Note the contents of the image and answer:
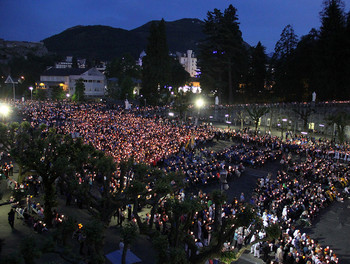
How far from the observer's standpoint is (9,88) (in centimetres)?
7194

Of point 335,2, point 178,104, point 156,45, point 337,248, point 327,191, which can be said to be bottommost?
point 337,248

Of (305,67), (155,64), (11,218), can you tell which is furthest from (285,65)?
(11,218)

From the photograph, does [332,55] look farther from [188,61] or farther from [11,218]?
[188,61]

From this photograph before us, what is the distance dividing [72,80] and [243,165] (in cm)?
6078

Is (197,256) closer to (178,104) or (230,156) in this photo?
(230,156)

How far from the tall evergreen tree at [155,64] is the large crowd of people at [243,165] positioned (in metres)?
17.5

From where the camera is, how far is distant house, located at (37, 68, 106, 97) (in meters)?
74.6

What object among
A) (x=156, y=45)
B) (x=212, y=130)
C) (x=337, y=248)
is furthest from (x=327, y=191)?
(x=156, y=45)

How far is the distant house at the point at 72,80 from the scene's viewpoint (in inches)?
2938

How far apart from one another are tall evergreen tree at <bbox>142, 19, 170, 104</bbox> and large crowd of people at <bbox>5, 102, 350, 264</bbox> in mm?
17476

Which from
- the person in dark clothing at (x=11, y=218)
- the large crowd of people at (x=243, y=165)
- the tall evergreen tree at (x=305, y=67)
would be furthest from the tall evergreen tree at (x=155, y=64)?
the person in dark clothing at (x=11, y=218)

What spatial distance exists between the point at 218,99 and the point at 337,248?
4454 cm

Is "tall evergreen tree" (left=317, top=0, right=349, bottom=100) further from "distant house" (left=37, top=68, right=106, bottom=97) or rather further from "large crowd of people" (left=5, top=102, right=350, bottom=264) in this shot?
"distant house" (left=37, top=68, right=106, bottom=97)

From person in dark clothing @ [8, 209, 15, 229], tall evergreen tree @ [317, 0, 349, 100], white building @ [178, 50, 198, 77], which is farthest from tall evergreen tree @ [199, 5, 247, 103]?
white building @ [178, 50, 198, 77]
